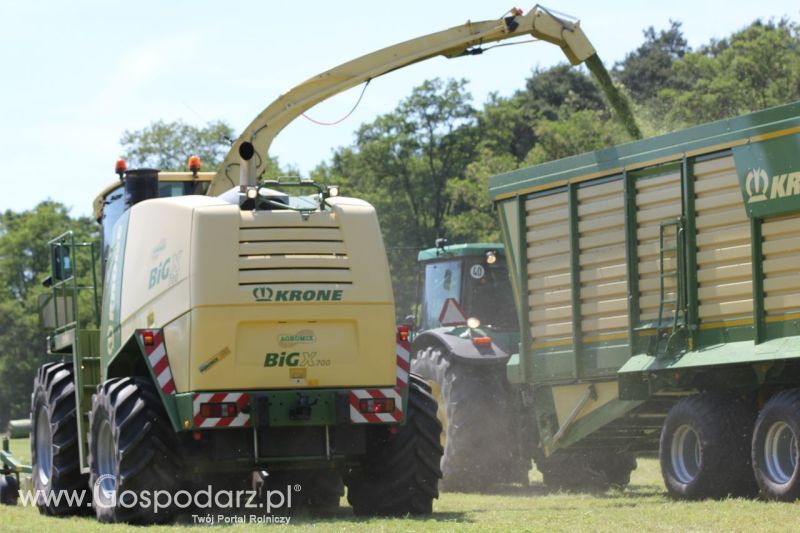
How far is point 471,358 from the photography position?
1706cm

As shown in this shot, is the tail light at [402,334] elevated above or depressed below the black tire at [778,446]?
above

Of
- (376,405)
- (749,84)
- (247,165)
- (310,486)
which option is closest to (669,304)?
(376,405)

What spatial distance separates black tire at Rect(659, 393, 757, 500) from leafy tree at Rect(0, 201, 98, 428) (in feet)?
174

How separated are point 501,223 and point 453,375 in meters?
1.93

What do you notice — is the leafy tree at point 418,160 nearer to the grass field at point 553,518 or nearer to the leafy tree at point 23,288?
the leafy tree at point 23,288

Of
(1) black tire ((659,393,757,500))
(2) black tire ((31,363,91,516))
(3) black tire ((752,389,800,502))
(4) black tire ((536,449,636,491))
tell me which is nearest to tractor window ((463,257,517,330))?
(4) black tire ((536,449,636,491))

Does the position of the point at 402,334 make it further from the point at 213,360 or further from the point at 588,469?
the point at 588,469

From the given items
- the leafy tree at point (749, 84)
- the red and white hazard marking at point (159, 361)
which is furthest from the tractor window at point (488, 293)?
the leafy tree at point (749, 84)

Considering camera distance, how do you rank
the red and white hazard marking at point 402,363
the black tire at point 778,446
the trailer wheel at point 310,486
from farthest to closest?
1. the trailer wheel at point 310,486
2. the red and white hazard marking at point 402,363
3. the black tire at point 778,446

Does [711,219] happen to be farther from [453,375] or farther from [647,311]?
[453,375]

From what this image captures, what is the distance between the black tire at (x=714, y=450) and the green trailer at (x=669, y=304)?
0.04 feet

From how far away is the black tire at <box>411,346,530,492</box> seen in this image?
16.8 m

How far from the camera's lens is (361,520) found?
445 inches

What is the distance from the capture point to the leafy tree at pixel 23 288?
211 feet
